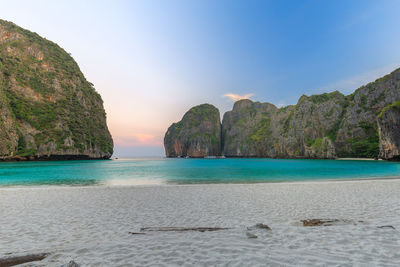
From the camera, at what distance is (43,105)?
282 feet

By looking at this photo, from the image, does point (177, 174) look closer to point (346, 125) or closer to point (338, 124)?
point (346, 125)

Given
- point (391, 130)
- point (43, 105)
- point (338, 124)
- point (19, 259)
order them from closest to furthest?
1. point (19, 259)
2. point (391, 130)
3. point (43, 105)
4. point (338, 124)

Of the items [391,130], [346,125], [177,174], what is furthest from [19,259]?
[346,125]

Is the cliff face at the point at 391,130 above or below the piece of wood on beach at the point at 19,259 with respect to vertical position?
above

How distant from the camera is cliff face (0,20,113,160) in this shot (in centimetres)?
7250

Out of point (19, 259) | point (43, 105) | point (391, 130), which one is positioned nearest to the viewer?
point (19, 259)

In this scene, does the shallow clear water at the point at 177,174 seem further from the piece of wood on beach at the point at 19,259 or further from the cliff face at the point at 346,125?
the cliff face at the point at 346,125

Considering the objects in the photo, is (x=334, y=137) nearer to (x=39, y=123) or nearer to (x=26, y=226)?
(x=26, y=226)

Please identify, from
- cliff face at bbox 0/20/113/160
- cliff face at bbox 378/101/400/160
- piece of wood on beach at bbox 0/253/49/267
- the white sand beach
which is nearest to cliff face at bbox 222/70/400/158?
cliff face at bbox 378/101/400/160

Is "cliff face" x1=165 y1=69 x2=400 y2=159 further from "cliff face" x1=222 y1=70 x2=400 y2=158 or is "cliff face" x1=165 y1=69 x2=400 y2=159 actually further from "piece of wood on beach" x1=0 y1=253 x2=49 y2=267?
"piece of wood on beach" x1=0 y1=253 x2=49 y2=267

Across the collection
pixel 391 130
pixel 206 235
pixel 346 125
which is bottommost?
pixel 206 235

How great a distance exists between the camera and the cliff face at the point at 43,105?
2854 inches

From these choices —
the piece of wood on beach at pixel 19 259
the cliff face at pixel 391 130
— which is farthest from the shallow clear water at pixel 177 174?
the cliff face at pixel 391 130

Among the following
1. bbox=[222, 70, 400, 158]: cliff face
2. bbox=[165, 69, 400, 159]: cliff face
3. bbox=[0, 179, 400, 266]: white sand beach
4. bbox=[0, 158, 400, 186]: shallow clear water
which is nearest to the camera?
bbox=[0, 179, 400, 266]: white sand beach
